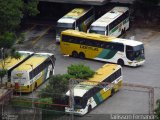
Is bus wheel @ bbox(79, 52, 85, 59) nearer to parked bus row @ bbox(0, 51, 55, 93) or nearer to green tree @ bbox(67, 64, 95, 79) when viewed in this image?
parked bus row @ bbox(0, 51, 55, 93)

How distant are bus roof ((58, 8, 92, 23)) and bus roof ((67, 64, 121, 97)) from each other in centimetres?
900

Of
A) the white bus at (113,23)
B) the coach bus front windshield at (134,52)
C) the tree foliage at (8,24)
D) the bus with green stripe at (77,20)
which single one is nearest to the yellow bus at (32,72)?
the tree foliage at (8,24)

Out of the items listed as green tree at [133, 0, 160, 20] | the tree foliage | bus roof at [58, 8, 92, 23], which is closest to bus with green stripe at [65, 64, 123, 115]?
the tree foliage

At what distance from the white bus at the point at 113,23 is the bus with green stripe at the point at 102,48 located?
1.90m

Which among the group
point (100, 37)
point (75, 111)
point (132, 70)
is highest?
point (100, 37)

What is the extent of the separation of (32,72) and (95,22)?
973 centimetres

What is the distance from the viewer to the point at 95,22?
55.1 metres

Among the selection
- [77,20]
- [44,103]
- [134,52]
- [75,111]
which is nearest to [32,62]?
[44,103]

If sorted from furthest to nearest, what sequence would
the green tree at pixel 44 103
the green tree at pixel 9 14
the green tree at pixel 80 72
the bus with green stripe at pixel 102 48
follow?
the bus with green stripe at pixel 102 48
the green tree at pixel 80 72
the green tree at pixel 9 14
the green tree at pixel 44 103

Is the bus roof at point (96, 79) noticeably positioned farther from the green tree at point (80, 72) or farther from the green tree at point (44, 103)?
the green tree at point (44, 103)

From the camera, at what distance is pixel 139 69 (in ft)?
167

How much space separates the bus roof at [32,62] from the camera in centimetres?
4671

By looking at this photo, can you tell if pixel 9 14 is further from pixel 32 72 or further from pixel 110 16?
pixel 110 16

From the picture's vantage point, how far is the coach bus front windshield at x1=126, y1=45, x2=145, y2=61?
167 ft
